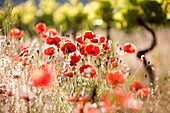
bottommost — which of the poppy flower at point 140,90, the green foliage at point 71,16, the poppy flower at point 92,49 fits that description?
the poppy flower at point 140,90

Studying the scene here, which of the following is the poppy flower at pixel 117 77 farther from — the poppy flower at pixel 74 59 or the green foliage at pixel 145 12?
the green foliage at pixel 145 12

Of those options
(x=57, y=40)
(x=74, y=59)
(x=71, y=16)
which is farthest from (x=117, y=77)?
(x=71, y=16)

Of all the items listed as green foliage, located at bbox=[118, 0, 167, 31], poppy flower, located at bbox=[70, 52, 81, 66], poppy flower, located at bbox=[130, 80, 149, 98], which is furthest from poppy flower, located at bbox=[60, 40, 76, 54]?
green foliage, located at bbox=[118, 0, 167, 31]

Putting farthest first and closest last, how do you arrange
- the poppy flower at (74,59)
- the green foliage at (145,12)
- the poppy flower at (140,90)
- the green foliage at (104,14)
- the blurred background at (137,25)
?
the green foliage at (145,12) < the green foliage at (104,14) < the blurred background at (137,25) < the poppy flower at (74,59) < the poppy flower at (140,90)

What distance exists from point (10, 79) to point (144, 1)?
216 inches

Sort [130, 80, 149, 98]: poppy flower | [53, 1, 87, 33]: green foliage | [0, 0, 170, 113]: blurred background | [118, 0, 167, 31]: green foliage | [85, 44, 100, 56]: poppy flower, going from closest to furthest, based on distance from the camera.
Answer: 1. [130, 80, 149, 98]: poppy flower
2. [85, 44, 100, 56]: poppy flower
3. [0, 0, 170, 113]: blurred background
4. [118, 0, 167, 31]: green foliage
5. [53, 1, 87, 33]: green foliage

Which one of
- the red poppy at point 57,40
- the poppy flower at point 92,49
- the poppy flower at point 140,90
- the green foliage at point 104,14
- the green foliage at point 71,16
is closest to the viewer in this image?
the poppy flower at point 140,90

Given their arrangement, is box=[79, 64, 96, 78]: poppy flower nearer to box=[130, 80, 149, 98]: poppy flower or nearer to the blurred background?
box=[130, 80, 149, 98]: poppy flower

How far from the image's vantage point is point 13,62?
213cm

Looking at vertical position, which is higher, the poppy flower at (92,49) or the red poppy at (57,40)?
the red poppy at (57,40)

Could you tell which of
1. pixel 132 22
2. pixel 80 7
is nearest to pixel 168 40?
pixel 132 22

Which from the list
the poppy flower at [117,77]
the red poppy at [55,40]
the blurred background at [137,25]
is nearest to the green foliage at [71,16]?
the blurred background at [137,25]

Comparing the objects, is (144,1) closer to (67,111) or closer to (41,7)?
(67,111)

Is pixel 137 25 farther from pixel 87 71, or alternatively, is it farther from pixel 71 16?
pixel 71 16
